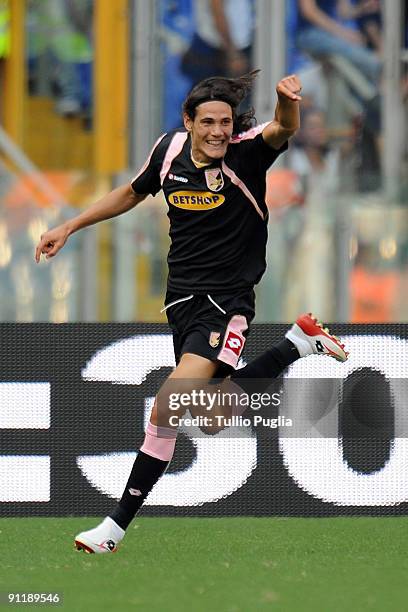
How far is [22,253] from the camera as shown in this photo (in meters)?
7.91

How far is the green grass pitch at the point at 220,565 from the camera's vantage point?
13.9 feet

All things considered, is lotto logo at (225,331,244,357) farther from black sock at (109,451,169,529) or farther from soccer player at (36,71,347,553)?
black sock at (109,451,169,529)

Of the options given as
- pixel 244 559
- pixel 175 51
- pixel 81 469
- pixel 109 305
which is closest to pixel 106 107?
pixel 175 51

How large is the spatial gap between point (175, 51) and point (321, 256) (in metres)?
2.22

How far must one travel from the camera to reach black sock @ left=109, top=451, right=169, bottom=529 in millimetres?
5070

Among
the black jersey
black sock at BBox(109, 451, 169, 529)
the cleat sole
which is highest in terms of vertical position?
the black jersey

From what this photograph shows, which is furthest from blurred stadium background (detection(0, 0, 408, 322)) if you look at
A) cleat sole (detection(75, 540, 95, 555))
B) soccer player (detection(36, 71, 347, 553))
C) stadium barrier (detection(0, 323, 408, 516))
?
cleat sole (detection(75, 540, 95, 555))

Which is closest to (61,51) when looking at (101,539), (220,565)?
(101,539)

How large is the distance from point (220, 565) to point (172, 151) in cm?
148

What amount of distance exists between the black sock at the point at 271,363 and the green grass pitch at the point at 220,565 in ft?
2.00

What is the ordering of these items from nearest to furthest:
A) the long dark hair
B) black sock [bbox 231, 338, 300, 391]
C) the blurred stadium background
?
the long dark hair, black sock [bbox 231, 338, 300, 391], the blurred stadium background

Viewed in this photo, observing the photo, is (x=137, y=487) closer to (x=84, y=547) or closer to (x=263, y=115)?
(x=84, y=547)

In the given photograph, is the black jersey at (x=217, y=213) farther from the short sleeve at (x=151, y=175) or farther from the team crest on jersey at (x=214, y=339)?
the team crest on jersey at (x=214, y=339)

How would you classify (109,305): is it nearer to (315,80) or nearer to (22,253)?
(22,253)
